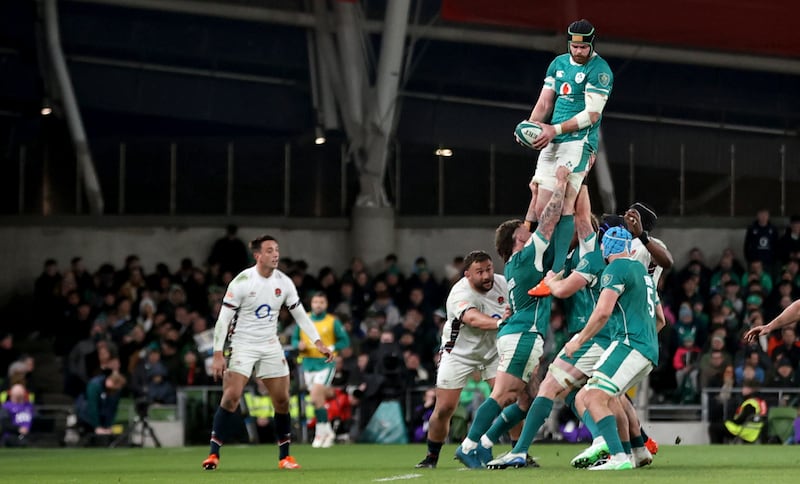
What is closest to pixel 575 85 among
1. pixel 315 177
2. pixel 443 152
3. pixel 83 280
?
pixel 83 280

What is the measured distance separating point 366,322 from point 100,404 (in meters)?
4.48

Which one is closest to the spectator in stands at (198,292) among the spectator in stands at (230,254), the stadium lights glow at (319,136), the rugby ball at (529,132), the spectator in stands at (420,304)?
the spectator in stands at (230,254)

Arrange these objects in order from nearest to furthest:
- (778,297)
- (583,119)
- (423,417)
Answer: (583,119)
(423,417)
(778,297)

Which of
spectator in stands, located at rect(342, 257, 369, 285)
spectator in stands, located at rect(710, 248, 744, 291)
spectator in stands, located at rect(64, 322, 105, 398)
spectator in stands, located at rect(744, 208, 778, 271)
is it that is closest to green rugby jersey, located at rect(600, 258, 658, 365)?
spectator in stands, located at rect(64, 322, 105, 398)

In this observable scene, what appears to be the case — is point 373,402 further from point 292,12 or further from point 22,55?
point 22,55

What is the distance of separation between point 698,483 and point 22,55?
80.6ft

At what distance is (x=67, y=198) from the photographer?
107ft

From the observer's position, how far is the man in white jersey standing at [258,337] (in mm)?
15703

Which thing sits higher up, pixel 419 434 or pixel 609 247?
pixel 609 247

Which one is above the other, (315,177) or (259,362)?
(315,177)

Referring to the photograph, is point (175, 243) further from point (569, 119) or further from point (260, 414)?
point (569, 119)

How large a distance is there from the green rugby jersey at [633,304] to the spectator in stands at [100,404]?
13.1 m

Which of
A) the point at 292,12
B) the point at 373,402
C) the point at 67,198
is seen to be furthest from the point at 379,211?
the point at 373,402

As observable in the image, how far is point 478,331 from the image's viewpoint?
15.1m
